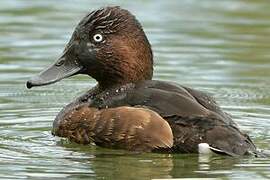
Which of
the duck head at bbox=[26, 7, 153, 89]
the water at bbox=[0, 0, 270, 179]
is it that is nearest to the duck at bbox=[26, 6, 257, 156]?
the duck head at bbox=[26, 7, 153, 89]

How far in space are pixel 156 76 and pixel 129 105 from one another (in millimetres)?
3360

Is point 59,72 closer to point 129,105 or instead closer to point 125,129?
point 129,105

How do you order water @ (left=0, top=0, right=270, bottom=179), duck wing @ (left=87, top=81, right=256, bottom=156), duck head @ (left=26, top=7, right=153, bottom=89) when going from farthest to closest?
duck head @ (left=26, top=7, right=153, bottom=89)
duck wing @ (left=87, top=81, right=256, bottom=156)
water @ (left=0, top=0, right=270, bottom=179)

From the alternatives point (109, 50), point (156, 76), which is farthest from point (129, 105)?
point (156, 76)

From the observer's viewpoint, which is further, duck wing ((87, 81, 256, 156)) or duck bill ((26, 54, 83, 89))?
duck bill ((26, 54, 83, 89))

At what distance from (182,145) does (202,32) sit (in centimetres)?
667

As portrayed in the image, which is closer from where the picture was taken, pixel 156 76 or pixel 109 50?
pixel 109 50

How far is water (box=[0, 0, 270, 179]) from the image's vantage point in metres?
9.91

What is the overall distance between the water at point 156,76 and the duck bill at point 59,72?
451 millimetres

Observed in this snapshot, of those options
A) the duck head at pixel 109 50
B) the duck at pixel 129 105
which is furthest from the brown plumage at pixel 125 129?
the duck head at pixel 109 50

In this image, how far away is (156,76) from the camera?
546 inches

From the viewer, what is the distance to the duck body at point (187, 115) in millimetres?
10164

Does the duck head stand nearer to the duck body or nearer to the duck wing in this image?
the duck body

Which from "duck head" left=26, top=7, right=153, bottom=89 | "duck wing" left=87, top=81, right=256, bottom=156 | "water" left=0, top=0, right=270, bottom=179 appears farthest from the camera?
"duck head" left=26, top=7, right=153, bottom=89
